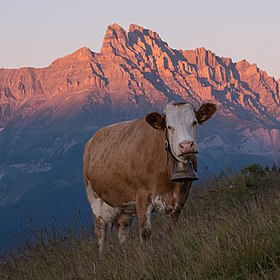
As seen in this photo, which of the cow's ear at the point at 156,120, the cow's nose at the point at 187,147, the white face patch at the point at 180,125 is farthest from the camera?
the cow's ear at the point at 156,120

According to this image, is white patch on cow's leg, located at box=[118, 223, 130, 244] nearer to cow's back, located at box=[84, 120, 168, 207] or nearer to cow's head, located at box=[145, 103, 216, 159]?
cow's back, located at box=[84, 120, 168, 207]

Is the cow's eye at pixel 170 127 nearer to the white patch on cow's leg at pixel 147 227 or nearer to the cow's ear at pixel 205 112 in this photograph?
the cow's ear at pixel 205 112

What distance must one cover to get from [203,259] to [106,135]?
218 inches

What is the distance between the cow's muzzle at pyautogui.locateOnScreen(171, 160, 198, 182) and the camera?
803cm

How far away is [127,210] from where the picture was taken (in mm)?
9695

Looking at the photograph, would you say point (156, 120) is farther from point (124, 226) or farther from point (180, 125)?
point (124, 226)

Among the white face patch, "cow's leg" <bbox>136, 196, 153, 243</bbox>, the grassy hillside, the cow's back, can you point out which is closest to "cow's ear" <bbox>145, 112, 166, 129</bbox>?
the white face patch

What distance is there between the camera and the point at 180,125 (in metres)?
8.00

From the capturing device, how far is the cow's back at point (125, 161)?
8.71m

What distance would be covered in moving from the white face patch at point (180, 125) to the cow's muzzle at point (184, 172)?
0.21 meters

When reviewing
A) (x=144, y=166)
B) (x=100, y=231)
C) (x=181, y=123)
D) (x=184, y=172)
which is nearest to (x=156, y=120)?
(x=181, y=123)

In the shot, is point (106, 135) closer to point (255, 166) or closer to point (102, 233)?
point (102, 233)

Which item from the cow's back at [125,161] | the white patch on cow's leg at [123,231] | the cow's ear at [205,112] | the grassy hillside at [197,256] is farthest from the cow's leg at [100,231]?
the cow's ear at [205,112]

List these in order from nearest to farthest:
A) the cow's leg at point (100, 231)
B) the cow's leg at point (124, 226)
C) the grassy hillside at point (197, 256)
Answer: the grassy hillside at point (197, 256) < the cow's leg at point (124, 226) < the cow's leg at point (100, 231)
